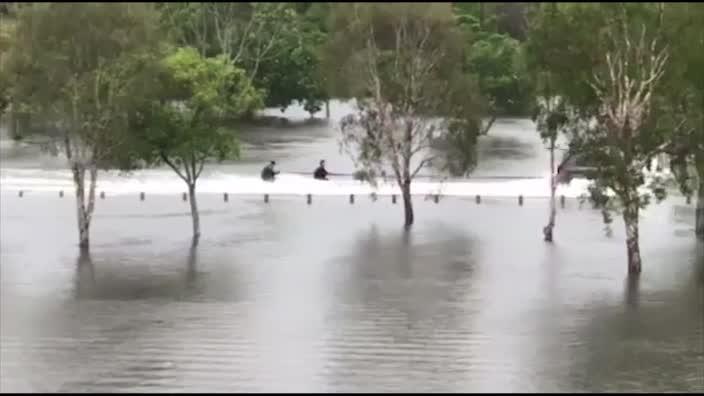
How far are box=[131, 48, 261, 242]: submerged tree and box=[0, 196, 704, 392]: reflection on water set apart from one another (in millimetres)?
1677

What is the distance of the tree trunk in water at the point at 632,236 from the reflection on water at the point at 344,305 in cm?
24

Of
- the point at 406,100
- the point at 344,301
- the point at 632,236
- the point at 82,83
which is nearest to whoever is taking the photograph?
the point at 344,301

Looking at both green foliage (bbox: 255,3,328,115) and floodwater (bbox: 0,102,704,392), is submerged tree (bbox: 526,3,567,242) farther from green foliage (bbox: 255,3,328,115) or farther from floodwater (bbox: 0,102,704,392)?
green foliage (bbox: 255,3,328,115)

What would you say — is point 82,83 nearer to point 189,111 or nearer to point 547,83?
point 189,111

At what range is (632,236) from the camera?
1856cm

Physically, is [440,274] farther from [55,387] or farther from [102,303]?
[55,387]

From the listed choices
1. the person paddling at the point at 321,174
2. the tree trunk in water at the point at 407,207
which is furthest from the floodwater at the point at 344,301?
the person paddling at the point at 321,174

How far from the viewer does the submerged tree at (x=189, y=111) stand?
21297mm

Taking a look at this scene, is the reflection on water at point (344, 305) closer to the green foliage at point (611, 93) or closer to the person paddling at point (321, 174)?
the green foliage at point (611, 93)

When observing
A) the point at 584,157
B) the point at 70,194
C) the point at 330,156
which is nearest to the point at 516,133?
the point at 330,156

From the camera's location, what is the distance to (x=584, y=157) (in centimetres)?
1958

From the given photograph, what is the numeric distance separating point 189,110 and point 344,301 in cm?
722

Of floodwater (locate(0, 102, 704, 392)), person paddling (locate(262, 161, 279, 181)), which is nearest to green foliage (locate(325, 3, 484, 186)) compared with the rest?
floodwater (locate(0, 102, 704, 392))

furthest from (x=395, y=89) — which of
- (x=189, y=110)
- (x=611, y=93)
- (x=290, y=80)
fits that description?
(x=290, y=80)
